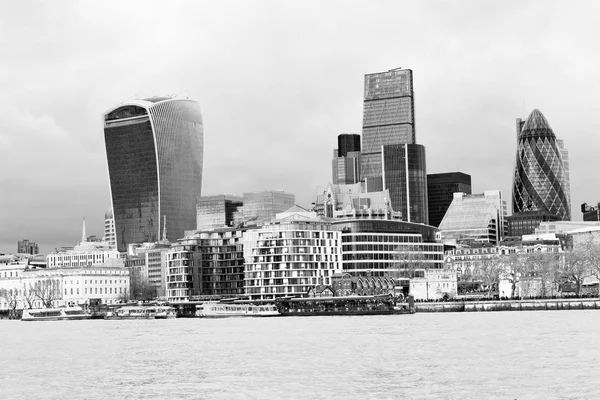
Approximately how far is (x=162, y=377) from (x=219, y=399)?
41.5 ft

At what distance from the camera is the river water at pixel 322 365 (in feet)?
212

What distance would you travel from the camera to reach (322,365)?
79000 millimetres

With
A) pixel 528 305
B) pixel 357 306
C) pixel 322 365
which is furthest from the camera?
pixel 357 306

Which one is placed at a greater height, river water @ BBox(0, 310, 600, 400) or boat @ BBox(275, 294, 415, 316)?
boat @ BBox(275, 294, 415, 316)

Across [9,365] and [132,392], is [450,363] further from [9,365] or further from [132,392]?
[9,365]

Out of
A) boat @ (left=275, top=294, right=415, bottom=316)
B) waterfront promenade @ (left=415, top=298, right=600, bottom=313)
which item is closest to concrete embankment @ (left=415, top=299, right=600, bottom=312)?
waterfront promenade @ (left=415, top=298, right=600, bottom=313)

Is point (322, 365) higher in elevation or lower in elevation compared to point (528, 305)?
lower

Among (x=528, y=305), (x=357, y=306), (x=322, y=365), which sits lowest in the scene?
(x=322, y=365)

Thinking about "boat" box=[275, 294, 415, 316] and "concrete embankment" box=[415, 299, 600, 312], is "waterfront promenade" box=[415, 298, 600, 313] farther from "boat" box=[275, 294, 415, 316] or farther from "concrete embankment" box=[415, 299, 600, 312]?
"boat" box=[275, 294, 415, 316]

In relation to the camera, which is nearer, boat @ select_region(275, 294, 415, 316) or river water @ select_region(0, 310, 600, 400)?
river water @ select_region(0, 310, 600, 400)

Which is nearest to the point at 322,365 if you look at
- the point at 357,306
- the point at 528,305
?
the point at 357,306

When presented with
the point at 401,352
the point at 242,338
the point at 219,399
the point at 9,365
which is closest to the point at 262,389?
the point at 219,399

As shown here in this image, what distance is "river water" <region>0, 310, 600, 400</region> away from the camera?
212 ft

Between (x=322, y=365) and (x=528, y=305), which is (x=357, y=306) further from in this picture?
(x=322, y=365)
